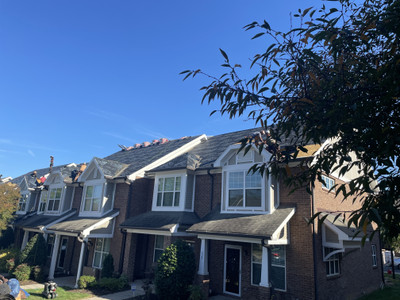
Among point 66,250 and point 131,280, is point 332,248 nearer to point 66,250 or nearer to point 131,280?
point 131,280

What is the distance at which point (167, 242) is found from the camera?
46.3 feet

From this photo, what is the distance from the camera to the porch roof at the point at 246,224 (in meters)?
10.8

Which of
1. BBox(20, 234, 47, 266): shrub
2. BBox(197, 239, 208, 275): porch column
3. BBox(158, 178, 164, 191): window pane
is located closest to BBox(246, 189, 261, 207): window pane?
BBox(197, 239, 208, 275): porch column

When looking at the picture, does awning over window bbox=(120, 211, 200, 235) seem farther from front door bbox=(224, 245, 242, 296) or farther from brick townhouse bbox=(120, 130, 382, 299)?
front door bbox=(224, 245, 242, 296)

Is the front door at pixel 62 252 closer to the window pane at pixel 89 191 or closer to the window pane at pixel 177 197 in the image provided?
the window pane at pixel 89 191

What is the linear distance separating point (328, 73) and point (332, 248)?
9.94 meters

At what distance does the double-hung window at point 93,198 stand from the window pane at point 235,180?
9.10m

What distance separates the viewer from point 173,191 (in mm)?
16125

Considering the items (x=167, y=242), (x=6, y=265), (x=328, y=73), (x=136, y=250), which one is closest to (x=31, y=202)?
(x=6, y=265)

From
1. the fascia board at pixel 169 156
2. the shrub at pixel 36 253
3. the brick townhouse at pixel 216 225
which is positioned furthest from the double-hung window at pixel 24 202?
the fascia board at pixel 169 156

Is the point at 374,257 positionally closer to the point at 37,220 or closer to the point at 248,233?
the point at 248,233

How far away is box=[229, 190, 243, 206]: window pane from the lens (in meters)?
13.5

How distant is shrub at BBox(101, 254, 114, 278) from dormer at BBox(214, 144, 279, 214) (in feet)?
24.4

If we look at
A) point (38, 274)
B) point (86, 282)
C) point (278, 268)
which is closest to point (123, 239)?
point (86, 282)
